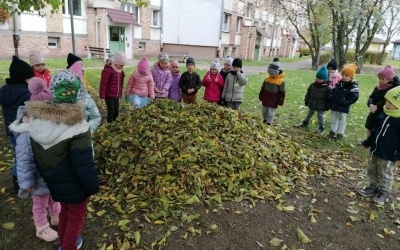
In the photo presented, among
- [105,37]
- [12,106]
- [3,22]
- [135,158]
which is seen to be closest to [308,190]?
[135,158]

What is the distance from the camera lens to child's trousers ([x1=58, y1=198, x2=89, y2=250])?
2656 mm

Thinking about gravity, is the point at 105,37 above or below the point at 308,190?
above

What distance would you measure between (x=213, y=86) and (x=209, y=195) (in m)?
3.33

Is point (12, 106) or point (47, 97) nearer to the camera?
point (47, 97)

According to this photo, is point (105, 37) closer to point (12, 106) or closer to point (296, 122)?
point (296, 122)

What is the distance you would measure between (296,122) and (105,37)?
17197 millimetres

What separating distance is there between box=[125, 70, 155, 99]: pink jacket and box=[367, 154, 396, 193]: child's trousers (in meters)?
3.98

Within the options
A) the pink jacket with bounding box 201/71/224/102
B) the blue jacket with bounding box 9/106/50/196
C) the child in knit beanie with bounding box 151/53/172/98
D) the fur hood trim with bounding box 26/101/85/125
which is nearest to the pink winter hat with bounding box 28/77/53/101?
the blue jacket with bounding box 9/106/50/196

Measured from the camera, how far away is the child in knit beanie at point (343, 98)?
241 inches

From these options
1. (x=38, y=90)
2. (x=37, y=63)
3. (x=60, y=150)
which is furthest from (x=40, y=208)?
(x=37, y=63)

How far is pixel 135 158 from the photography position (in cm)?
416

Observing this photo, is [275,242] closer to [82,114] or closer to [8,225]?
[82,114]

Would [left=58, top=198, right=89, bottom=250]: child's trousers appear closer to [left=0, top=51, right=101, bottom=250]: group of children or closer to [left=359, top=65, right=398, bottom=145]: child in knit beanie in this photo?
[left=0, top=51, right=101, bottom=250]: group of children

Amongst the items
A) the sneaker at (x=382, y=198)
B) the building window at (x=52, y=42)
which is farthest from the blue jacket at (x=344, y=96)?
the building window at (x=52, y=42)
